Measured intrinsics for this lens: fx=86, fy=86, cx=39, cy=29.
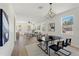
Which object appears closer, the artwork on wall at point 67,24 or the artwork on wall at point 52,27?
the artwork on wall at point 67,24

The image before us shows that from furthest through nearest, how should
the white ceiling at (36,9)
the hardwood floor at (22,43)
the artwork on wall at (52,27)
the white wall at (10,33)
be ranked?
the hardwood floor at (22,43)
the artwork on wall at (52,27)
the white ceiling at (36,9)
the white wall at (10,33)

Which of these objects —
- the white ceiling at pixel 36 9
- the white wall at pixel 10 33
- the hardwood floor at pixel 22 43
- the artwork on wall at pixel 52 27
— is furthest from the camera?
the hardwood floor at pixel 22 43

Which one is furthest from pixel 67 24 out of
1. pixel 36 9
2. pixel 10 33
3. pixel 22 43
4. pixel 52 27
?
pixel 22 43

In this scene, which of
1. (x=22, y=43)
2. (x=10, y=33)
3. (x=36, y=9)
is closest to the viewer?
(x=36, y=9)

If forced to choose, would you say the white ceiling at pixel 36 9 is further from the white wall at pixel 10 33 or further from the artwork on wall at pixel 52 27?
the artwork on wall at pixel 52 27

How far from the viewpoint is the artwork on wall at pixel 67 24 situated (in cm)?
227

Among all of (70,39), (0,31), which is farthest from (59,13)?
(0,31)

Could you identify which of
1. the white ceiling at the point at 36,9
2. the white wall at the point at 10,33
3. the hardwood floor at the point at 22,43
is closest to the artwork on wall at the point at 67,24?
the white ceiling at the point at 36,9

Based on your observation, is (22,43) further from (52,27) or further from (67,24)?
(67,24)

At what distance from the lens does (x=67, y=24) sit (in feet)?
7.59

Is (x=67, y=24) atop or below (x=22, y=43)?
atop

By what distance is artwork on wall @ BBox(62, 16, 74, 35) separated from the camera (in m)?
2.27

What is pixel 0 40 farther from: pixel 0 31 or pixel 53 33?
pixel 53 33

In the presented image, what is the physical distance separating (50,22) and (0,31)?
55.9 inches
